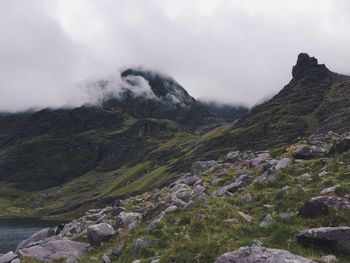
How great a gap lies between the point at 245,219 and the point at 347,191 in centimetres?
463

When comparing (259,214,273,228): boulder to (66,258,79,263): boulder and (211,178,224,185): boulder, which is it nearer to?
(66,258,79,263): boulder

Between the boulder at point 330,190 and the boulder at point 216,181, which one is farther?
the boulder at point 216,181

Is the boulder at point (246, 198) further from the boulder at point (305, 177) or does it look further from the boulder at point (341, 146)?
the boulder at point (341, 146)

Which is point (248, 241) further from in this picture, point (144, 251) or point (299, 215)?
point (144, 251)

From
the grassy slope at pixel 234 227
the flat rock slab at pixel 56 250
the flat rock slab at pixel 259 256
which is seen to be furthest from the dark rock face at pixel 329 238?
the flat rock slab at pixel 56 250

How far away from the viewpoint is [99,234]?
87.5 ft

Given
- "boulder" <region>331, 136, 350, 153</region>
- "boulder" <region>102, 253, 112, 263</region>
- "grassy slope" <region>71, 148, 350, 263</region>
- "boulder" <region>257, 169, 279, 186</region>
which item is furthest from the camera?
"boulder" <region>331, 136, 350, 153</region>

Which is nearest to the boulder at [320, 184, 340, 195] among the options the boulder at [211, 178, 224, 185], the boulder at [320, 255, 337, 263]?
the boulder at [320, 255, 337, 263]

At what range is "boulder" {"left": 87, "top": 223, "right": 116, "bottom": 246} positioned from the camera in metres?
26.5

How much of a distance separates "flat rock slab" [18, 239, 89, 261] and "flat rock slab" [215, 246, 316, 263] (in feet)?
34.7

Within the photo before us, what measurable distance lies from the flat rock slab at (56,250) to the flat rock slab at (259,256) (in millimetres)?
10584

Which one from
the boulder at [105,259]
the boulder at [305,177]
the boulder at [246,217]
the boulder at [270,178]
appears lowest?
the boulder at [105,259]

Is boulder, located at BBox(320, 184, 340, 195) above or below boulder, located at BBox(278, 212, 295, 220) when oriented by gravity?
above

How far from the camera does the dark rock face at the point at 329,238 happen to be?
18.0 meters
